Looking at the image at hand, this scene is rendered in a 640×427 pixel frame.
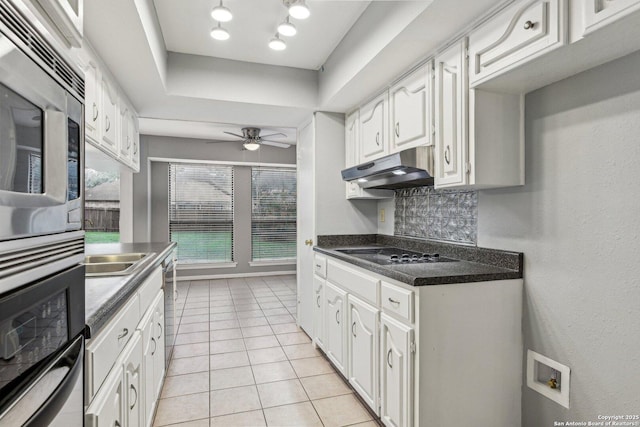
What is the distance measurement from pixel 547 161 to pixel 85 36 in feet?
7.86

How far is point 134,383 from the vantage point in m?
1.47

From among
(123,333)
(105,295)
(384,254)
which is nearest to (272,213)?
(384,254)

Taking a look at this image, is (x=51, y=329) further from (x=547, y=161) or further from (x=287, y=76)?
(x=287, y=76)

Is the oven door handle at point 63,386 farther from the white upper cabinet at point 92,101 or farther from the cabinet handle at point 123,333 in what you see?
the white upper cabinet at point 92,101

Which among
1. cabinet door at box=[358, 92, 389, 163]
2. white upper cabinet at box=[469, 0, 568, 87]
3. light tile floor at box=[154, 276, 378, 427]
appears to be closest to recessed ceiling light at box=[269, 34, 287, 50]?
cabinet door at box=[358, 92, 389, 163]

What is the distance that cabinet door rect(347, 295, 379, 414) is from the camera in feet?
6.48

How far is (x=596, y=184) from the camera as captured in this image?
1459 mm

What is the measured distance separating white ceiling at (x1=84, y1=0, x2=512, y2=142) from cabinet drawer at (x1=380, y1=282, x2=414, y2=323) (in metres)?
1.31

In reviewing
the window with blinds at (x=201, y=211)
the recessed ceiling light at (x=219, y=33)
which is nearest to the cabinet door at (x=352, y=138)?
the recessed ceiling light at (x=219, y=33)

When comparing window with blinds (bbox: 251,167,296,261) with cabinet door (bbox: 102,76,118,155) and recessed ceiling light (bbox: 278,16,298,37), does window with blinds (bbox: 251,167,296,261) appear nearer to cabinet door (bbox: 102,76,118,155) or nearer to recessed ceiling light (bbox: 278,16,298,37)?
cabinet door (bbox: 102,76,118,155)

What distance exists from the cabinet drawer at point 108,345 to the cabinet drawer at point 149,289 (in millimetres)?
186

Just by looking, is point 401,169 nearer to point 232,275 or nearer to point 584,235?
point 584,235

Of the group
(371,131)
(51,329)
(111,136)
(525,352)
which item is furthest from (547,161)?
(111,136)

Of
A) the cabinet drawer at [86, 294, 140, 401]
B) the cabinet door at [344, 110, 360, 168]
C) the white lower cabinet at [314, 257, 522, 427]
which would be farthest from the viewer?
the cabinet door at [344, 110, 360, 168]
